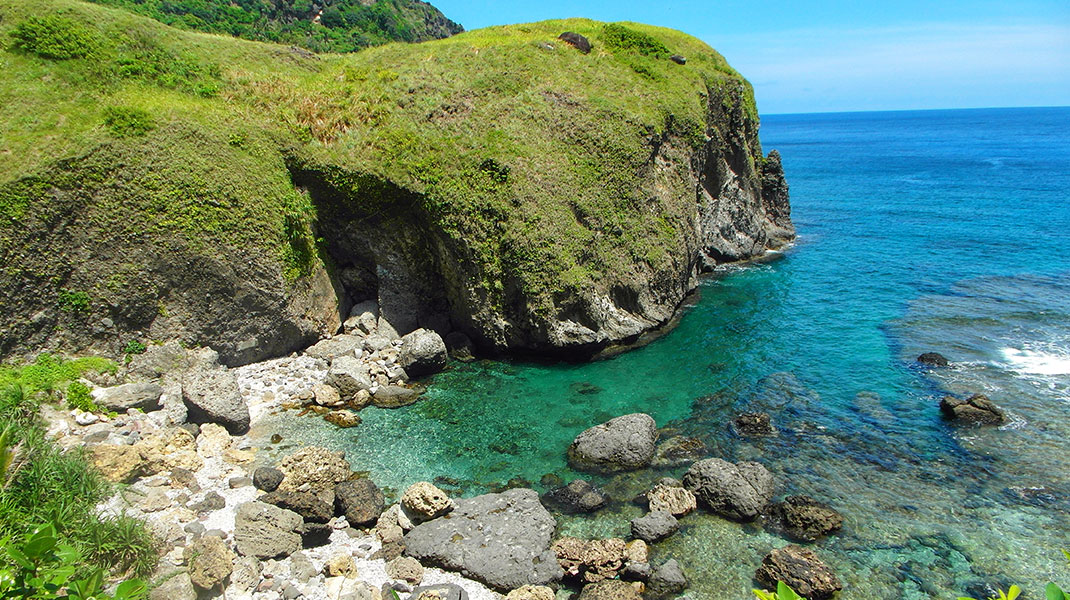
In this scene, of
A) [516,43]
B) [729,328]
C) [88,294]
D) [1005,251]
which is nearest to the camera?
[88,294]

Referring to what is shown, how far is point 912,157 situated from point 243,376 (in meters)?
141

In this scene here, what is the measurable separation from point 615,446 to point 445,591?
880 cm

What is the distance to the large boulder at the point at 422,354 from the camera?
30188 millimetres

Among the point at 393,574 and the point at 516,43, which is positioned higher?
the point at 516,43

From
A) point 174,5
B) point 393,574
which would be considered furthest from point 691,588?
point 174,5

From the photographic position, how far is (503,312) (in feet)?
108

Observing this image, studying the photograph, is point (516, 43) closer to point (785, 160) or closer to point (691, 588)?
point (691, 588)

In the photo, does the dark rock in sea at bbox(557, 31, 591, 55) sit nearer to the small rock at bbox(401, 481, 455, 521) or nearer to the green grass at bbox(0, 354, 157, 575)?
the small rock at bbox(401, 481, 455, 521)

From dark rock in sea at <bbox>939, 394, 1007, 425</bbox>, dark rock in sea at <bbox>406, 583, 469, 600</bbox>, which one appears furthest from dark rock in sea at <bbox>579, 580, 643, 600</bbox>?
dark rock in sea at <bbox>939, 394, 1007, 425</bbox>

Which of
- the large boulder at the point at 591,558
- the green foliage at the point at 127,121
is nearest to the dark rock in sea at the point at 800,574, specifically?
the large boulder at the point at 591,558

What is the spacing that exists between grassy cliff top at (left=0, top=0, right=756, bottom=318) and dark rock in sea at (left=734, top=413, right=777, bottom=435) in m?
11.5

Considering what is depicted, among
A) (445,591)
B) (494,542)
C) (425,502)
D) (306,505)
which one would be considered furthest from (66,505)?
(494,542)

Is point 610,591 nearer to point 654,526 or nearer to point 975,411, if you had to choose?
point 654,526

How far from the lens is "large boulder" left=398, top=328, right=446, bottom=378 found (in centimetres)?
3019
